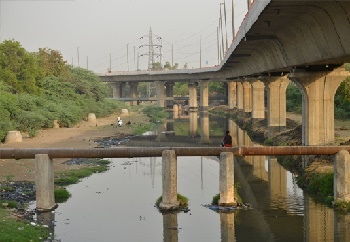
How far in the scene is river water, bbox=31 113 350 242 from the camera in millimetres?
22953

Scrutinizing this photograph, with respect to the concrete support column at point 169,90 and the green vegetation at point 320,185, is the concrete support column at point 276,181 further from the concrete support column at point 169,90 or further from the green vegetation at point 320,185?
the concrete support column at point 169,90

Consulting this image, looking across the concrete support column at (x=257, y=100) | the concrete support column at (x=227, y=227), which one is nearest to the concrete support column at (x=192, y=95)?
the concrete support column at (x=257, y=100)

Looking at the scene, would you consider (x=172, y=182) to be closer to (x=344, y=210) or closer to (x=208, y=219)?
(x=208, y=219)

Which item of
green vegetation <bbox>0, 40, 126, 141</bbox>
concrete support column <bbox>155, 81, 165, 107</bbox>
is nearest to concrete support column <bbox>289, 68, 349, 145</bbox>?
green vegetation <bbox>0, 40, 126, 141</bbox>

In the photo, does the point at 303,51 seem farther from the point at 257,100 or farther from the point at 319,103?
the point at 257,100

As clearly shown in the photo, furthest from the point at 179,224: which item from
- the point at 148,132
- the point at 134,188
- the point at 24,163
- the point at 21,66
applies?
the point at 21,66

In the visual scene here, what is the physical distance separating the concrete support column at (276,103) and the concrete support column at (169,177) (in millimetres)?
34016

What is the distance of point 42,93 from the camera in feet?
261

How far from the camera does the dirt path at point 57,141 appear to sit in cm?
3693

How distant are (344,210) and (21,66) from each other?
195 feet

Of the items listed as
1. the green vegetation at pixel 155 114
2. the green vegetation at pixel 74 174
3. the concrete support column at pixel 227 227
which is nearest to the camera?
the concrete support column at pixel 227 227

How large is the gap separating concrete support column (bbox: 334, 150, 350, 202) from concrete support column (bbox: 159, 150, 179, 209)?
744 centimetres

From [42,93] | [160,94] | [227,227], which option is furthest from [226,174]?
[160,94]

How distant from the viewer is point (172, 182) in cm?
2609
